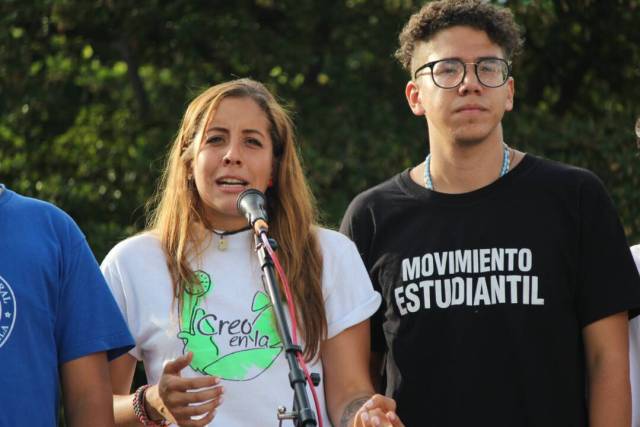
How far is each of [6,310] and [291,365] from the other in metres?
0.84

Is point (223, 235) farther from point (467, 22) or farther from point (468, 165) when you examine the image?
point (467, 22)

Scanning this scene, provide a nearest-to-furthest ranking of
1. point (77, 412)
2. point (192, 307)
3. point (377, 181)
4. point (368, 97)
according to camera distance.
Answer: point (77, 412), point (192, 307), point (377, 181), point (368, 97)

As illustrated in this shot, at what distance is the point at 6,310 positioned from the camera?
3.15 meters

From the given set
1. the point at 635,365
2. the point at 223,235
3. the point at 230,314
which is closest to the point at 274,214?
the point at 223,235

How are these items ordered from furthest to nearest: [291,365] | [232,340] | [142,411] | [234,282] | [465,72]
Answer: [465,72] → [234,282] → [232,340] → [142,411] → [291,365]

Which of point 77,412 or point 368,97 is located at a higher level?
point 368,97

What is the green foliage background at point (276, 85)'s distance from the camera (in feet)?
28.0

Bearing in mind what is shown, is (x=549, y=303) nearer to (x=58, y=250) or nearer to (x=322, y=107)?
(x=58, y=250)

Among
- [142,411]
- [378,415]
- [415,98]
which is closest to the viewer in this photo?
[378,415]

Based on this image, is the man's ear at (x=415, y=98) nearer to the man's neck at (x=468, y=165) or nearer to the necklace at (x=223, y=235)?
the man's neck at (x=468, y=165)

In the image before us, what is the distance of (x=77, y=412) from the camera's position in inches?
130

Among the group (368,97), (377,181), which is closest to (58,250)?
(377,181)

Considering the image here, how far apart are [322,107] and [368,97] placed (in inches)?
15.3

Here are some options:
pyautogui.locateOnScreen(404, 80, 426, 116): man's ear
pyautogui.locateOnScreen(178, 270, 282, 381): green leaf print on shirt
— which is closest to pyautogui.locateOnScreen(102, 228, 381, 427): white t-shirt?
pyautogui.locateOnScreen(178, 270, 282, 381): green leaf print on shirt
